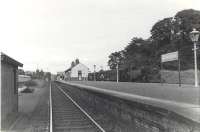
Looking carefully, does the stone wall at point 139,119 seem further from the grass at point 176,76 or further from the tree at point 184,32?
the tree at point 184,32

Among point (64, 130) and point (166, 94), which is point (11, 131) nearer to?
point (64, 130)

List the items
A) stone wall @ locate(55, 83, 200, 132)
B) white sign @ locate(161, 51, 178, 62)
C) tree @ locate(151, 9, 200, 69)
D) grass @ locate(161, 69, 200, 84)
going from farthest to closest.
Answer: tree @ locate(151, 9, 200, 69) < grass @ locate(161, 69, 200, 84) < white sign @ locate(161, 51, 178, 62) < stone wall @ locate(55, 83, 200, 132)

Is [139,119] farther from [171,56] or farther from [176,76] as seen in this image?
[176,76]

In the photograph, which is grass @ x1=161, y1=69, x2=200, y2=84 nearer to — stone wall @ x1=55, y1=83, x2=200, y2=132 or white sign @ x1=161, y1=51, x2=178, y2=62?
white sign @ x1=161, y1=51, x2=178, y2=62

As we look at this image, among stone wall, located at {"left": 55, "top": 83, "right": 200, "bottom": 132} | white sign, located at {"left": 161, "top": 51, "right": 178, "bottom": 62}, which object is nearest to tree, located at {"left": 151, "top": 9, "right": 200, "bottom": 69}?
white sign, located at {"left": 161, "top": 51, "right": 178, "bottom": 62}

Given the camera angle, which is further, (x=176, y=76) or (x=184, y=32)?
(x=184, y=32)

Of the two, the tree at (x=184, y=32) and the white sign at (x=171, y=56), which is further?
the tree at (x=184, y=32)

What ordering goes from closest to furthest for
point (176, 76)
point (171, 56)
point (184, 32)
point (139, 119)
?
point (139, 119)
point (171, 56)
point (176, 76)
point (184, 32)

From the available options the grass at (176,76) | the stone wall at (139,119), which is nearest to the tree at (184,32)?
the grass at (176,76)

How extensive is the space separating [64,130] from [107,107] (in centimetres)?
584

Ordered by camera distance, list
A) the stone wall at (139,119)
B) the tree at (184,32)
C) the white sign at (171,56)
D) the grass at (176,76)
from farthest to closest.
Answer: the tree at (184,32) < the grass at (176,76) < the white sign at (171,56) < the stone wall at (139,119)

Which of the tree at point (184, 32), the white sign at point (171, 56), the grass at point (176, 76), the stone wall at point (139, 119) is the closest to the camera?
the stone wall at point (139, 119)

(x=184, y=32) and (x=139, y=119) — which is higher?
(x=184, y=32)

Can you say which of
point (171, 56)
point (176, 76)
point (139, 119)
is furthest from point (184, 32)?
point (139, 119)
